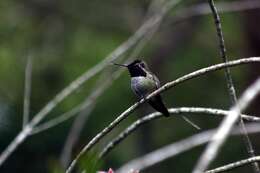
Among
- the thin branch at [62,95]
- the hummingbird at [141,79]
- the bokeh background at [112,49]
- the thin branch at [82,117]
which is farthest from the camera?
the bokeh background at [112,49]

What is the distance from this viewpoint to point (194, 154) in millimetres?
9031

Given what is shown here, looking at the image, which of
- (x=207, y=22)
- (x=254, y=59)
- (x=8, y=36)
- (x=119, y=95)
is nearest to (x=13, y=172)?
(x=8, y=36)

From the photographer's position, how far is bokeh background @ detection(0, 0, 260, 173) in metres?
8.24

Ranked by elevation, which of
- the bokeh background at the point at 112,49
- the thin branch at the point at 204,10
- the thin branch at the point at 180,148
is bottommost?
the thin branch at the point at 180,148

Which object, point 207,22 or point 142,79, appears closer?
point 142,79

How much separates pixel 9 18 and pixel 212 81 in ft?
8.98

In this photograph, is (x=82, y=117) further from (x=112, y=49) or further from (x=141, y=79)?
(x=112, y=49)

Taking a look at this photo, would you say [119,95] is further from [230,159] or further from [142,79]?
[142,79]

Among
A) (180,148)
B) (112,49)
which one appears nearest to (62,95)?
(180,148)

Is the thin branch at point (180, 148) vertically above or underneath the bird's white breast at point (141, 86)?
underneath

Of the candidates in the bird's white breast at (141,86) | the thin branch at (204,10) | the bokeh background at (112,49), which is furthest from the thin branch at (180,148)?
the bokeh background at (112,49)

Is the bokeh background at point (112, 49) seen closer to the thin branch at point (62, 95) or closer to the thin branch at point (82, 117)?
the thin branch at point (82, 117)

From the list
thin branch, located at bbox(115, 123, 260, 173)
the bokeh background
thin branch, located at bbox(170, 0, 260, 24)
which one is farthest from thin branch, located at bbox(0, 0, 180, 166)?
the bokeh background

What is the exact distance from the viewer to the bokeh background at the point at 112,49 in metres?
8.24
